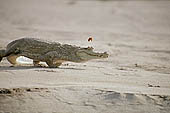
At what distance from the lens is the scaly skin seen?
7.28m

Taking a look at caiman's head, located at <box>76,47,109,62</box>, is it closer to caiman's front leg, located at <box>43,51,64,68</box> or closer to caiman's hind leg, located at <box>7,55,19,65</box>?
caiman's front leg, located at <box>43,51,64,68</box>

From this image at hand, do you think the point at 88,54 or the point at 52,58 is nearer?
the point at 52,58

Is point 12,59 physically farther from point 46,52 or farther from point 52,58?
point 52,58

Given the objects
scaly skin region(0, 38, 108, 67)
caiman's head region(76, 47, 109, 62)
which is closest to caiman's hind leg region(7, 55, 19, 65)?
scaly skin region(0, 38, 108, 67)

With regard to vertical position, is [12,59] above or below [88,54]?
below

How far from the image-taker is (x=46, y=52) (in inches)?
290

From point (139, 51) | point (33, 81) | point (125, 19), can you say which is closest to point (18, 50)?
point (33, 81)

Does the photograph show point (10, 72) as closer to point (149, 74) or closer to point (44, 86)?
point (44, 86)

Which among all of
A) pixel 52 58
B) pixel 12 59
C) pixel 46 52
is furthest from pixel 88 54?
pixel 12 59

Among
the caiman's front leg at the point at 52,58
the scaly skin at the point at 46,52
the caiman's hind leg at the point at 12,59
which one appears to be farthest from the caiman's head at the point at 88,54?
the caiman's hind leg at the point at 12,59

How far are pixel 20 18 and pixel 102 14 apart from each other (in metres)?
6.03

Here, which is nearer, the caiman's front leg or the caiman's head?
the caiman's front leg

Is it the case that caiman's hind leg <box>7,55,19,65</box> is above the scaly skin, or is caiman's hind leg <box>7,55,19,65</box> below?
below

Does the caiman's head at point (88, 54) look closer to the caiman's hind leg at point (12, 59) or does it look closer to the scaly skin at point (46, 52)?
the scaly skin at point (46, 52)
